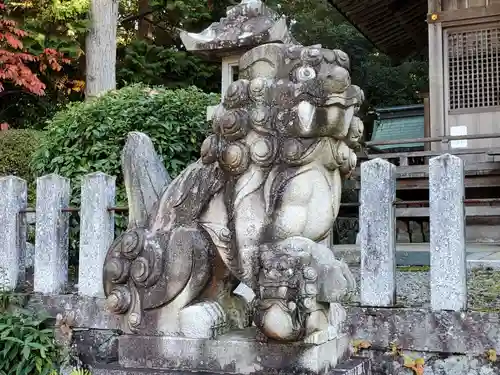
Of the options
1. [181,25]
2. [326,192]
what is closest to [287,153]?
[326,192]

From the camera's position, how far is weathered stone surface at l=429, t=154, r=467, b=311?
4.10 metres

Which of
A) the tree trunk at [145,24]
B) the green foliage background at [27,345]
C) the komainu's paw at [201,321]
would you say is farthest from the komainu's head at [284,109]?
the tree trunk at [145,24]

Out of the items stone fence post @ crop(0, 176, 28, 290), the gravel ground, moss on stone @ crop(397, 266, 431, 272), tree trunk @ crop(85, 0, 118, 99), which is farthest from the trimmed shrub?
moss on stone @ crop(397, 266, 431, 272)

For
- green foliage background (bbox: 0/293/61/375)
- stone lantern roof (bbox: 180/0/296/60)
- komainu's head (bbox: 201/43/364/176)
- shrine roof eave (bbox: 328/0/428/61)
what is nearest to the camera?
komainu's head (bbox: 201/43/364/176)

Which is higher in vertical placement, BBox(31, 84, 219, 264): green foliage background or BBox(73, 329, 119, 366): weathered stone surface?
BBox(31, 84, 219, 264): green foliage background

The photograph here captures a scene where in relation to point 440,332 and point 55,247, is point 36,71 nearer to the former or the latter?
point 55,247

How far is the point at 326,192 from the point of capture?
2891 millimetres

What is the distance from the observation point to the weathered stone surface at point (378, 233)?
4352mm

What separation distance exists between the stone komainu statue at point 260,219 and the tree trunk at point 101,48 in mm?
8837

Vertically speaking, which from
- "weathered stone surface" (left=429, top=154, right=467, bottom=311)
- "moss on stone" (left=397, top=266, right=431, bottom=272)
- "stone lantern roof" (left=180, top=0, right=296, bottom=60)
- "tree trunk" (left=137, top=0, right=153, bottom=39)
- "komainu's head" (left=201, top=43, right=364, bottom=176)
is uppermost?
"tree trunk" (left=137, top=0, right=153, bottom=39)

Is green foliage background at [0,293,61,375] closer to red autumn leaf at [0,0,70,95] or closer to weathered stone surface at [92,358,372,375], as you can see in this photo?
weathered stone surface at [92,358,372,375]

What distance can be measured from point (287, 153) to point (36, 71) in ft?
35.1

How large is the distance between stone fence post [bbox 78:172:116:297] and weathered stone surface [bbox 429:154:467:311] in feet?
8.57

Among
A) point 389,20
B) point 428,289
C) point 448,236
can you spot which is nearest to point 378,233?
point 448,236
